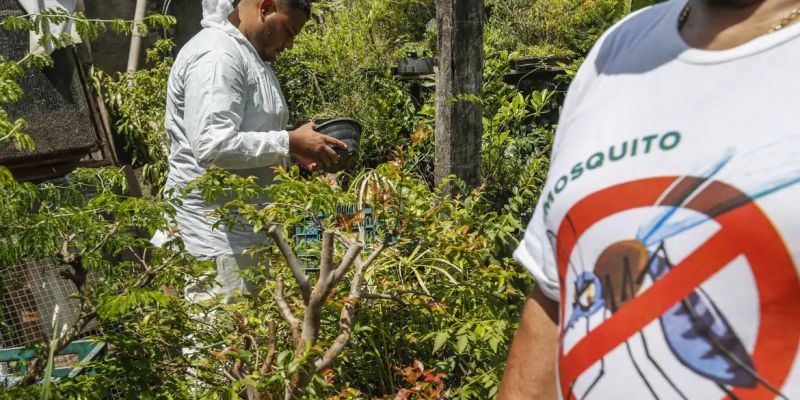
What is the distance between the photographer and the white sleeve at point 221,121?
2.79 metres

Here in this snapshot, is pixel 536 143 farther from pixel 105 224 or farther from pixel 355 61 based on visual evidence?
pixel 105 224

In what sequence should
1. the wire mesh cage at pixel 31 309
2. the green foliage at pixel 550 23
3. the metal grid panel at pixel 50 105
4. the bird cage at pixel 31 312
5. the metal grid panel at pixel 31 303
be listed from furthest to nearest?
the green foliage at pixel 550 23 → the metal grid panel at pixel 50 105 → the metal grid panel at pixel 31 303 → the wire mesh cage at pixel 31 309 → the bird cage at pixel 31 312

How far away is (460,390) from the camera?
2.28 meters

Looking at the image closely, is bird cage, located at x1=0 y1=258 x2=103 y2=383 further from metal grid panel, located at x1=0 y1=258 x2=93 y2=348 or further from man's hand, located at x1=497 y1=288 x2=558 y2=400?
man's hand, located at x1=497 y1=288 x2=558 y2=400

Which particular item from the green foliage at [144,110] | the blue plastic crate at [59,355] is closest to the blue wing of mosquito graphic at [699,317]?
the blue plastic crate at [59,355]

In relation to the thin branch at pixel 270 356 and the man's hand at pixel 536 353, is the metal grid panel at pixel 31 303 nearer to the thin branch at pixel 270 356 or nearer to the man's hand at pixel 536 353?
the thin branch at pixel 270 356

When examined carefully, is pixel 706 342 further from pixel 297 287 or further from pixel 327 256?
pixel 297 287

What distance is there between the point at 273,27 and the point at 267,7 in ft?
0.27

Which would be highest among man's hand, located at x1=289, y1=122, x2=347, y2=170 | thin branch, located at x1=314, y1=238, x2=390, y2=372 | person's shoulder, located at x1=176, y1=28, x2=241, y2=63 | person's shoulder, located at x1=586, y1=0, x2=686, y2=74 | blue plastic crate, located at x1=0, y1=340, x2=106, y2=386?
person's shoulder, located at x1=586, y1=0, x2=686, y2=74

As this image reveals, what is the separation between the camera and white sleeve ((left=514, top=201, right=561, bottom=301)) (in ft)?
4.02

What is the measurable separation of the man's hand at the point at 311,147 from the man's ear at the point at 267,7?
49 cm

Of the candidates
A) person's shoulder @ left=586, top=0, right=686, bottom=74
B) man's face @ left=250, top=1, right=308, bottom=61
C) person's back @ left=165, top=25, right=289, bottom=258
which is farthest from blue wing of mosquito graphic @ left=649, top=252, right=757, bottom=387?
man's face @ left=250, top=1, right=308, bottom=61

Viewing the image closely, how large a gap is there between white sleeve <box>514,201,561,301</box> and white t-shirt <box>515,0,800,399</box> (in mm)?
20

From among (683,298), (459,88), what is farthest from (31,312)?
(683,298)
